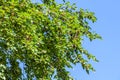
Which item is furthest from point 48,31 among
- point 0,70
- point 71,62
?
point 0,70

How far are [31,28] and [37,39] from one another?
1.39 feet

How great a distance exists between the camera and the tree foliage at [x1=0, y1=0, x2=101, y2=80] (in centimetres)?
1566

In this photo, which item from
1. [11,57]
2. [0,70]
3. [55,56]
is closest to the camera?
[0,70]

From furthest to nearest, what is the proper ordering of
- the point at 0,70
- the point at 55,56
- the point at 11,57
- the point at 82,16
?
the point at 82,16 < the point at 55,56 < the point at 11,57 < the point at 0,70

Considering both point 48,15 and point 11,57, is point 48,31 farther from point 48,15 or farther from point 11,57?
point 11,57

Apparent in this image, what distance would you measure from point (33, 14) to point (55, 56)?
2.00 metres

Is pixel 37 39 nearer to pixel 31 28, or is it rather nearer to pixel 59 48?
pixel 31 28

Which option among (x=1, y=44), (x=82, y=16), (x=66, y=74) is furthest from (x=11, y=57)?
(x=82, y=16)

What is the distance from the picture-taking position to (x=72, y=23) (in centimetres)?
1828

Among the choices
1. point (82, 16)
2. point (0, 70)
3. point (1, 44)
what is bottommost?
point (0, 70)

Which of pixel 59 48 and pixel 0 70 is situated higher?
pixel 59 48

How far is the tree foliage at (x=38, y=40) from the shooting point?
15664mm

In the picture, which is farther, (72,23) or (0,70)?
(72,23)

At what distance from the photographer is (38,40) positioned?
16.0 m
